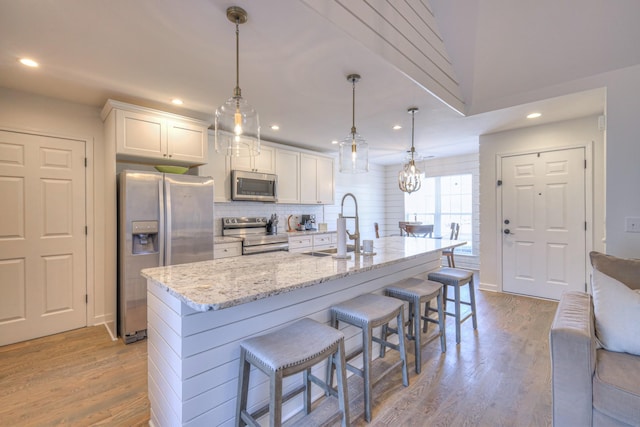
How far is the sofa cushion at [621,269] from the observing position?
181 centimetres

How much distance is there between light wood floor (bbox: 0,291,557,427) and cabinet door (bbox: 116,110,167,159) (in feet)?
6.28

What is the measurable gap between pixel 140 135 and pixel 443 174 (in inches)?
224

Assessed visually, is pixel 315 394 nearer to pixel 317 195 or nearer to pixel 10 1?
pixel 10 1

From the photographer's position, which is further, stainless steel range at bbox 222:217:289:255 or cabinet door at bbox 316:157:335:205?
cabinet door at bbox 316:157:335:205

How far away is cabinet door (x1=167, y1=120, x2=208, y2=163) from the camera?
3.25m

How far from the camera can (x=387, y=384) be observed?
208cm

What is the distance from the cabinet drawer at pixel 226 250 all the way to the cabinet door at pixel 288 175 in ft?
3.84

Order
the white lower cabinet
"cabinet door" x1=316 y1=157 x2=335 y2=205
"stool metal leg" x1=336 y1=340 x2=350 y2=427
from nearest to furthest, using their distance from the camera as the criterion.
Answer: "stool metal leg" x1=336 y1=340 x2=350 y2=427
the white lower cabinet
"cabinet door" x1=316 y1=157 x2=335 y2=205

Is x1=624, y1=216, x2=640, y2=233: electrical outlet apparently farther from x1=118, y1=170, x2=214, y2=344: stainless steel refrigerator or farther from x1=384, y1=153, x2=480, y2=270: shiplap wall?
x1=118, y1=170, x2=214, y2=344: stainless steel refrigerator

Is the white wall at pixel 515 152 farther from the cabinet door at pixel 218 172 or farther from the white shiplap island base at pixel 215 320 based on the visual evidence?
the cabinet door at pixel 218 172

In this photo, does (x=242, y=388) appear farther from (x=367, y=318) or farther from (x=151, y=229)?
(x=151, y=229)

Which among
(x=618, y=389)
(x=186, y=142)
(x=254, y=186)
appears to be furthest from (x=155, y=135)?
(x=618, y=389)

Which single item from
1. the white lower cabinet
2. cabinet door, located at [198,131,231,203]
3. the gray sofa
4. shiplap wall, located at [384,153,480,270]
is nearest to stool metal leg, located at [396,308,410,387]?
the gray sofa

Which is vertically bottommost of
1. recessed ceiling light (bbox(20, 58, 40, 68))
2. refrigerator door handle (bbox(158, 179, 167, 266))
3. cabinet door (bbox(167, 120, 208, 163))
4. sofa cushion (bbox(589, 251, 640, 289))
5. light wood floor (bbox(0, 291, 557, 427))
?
light wood floor (bbox(0, 291, 557, 427))
